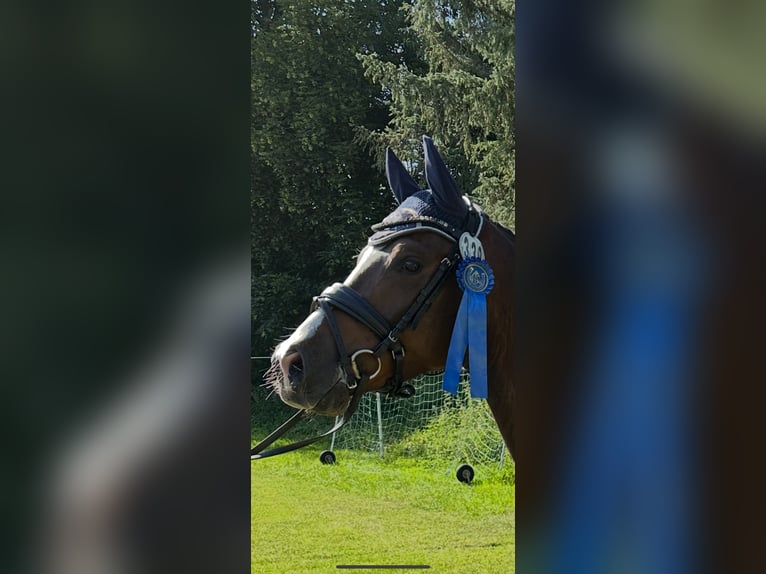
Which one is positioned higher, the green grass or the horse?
the horse

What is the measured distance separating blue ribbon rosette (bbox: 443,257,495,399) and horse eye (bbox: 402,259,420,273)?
0.44 ft

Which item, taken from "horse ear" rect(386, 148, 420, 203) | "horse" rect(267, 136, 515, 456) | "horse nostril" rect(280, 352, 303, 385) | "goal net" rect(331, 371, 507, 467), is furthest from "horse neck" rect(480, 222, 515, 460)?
"goal net" rect(331, 371, 507, 467)

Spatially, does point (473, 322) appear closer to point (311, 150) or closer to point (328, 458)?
point (328, 458)

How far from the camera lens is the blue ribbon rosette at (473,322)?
99.5 inches

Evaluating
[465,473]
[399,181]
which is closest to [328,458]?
[465,473]

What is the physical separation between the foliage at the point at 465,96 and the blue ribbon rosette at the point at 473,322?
5.72 m

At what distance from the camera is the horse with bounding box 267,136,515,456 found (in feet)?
8.34

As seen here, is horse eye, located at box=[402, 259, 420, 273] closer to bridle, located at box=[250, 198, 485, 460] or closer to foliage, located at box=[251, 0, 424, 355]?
bridle, located at box=[250, 198, 485, 460]

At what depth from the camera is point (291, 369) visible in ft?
8.29

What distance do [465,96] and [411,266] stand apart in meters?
7.49

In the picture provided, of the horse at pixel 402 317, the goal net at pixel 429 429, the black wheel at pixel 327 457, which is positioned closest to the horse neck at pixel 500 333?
the horse at pixel 402 317
